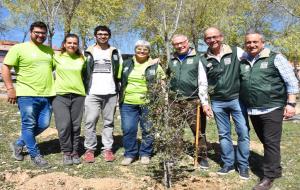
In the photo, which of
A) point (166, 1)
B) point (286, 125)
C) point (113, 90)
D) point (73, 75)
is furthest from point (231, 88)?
point (166, 1)

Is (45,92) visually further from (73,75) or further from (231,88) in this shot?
(231,88)

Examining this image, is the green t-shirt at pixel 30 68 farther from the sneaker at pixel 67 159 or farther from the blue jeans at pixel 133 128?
the blue jeans at pixel 133 128

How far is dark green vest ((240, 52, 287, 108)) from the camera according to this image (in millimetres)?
5184

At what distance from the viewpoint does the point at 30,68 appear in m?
6.05

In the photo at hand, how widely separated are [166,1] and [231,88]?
18.3m

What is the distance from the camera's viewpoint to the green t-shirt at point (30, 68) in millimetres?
5996

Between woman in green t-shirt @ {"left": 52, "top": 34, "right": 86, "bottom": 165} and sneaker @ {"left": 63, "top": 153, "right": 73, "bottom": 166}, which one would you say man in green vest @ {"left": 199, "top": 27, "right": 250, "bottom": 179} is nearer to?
woman in green t-shirt @ {"left": 52, "top": 34, "right": 86, "bottom": 165}

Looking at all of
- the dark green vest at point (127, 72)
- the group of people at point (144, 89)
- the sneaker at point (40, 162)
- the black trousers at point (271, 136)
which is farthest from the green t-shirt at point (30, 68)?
the black trousers at point (271, 136)

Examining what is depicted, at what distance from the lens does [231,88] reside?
5.61m

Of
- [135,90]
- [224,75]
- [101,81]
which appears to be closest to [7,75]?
[101,81]

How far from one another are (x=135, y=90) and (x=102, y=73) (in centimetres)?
63

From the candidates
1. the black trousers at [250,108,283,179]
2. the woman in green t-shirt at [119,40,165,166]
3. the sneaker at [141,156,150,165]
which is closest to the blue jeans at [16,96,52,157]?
the woman in green t-shirt at [119,40,165,166]

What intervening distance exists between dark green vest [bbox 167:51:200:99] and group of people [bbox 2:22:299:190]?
16mm

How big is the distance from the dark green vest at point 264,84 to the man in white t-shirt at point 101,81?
88.7 inches
